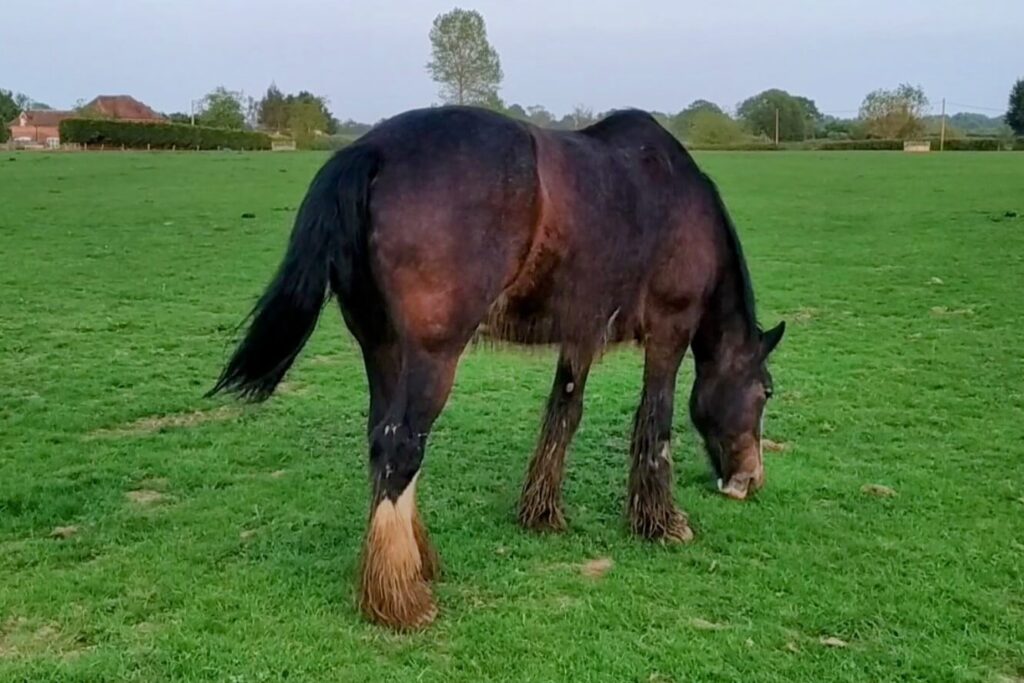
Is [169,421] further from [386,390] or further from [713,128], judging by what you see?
[713,128]

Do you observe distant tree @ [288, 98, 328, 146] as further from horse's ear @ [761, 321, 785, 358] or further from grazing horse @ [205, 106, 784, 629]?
grazing horse @ [205, 106, 784, 629]

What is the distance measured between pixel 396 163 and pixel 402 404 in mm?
908

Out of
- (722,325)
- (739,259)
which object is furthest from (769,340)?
(739,259)

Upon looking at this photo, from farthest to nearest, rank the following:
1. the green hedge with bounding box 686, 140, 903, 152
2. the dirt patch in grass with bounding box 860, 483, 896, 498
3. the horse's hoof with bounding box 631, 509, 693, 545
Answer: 1. the green hedge with bounding box 686, 140, 903, 152
2. the dirt patch in grass with bounding box 860, 483, 896, 498
3. the horse's hoof with bounding box 631, 509, 693, 545

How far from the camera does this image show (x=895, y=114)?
246ft

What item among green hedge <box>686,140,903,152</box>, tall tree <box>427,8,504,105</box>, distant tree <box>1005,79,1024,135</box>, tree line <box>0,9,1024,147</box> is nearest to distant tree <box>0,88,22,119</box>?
Result: tree line <box>0,9,1024,147</box>

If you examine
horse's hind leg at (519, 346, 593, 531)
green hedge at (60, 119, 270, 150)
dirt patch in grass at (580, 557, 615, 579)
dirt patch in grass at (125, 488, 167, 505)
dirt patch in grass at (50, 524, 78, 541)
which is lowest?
dirt patch in grass at (580, 557, 615, 579)

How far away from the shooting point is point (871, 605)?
158 inches

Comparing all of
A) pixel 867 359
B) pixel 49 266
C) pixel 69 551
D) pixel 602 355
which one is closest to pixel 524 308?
pixel 602 355

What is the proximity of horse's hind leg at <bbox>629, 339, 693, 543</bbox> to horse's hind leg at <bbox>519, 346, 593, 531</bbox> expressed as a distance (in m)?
0.33

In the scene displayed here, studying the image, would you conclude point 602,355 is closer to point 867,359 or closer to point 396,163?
point 396,163

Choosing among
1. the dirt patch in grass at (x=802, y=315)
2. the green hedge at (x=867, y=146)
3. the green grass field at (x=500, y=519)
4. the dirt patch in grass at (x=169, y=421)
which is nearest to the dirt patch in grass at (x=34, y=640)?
the green grass field at (x=500, y=519)

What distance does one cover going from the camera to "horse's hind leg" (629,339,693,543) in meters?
4.69

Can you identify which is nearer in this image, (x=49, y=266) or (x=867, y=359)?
(x=867, y=359)
